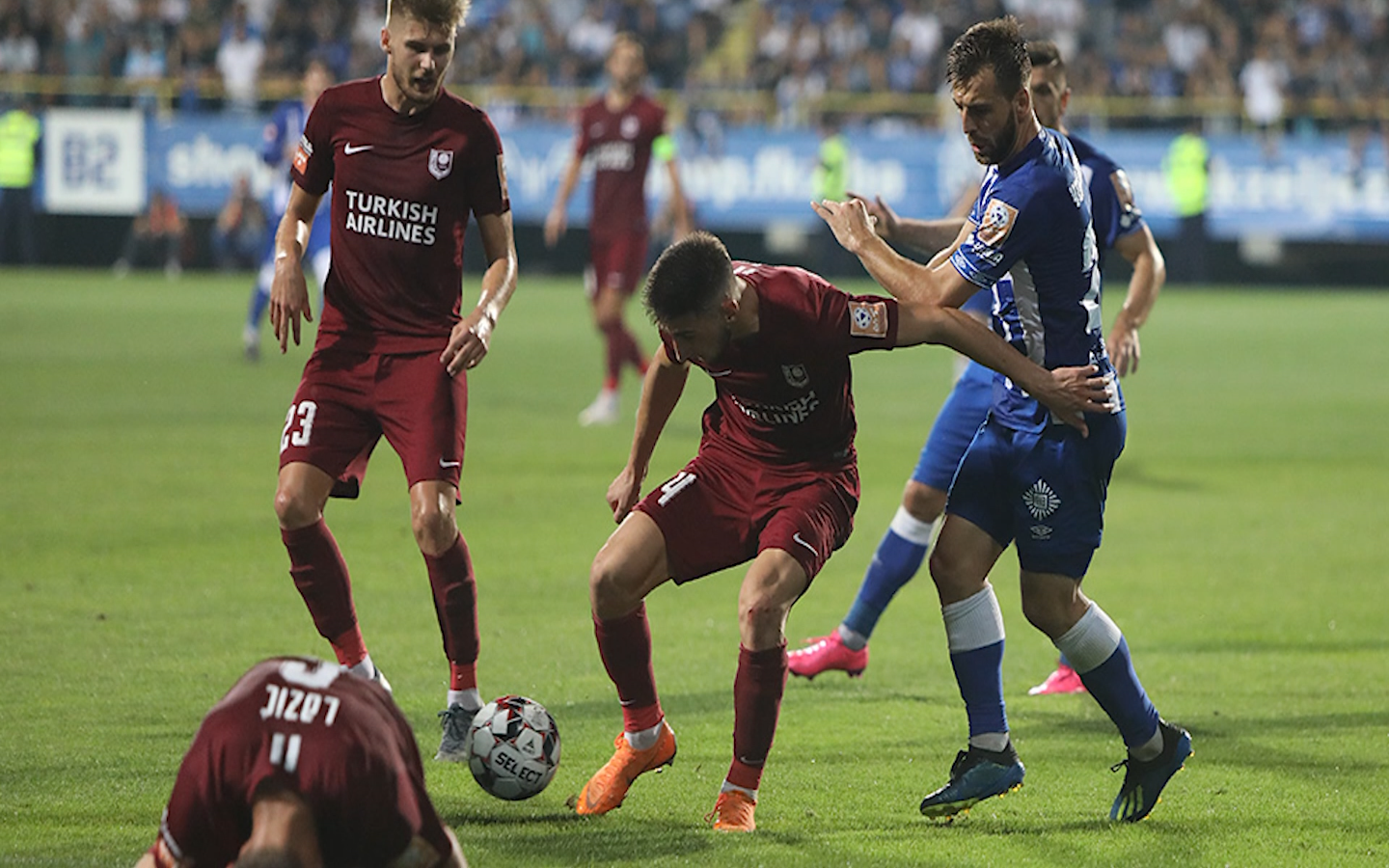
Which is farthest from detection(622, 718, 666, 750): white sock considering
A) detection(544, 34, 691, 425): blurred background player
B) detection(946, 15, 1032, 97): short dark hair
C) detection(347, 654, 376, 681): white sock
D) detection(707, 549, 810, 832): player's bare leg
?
detection(544, 34, 691, 425): blurred background player

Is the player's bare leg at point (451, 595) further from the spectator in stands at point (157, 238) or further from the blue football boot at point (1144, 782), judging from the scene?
the spectator in stands at point (157, 238)

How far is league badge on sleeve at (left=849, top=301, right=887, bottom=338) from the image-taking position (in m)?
4.87

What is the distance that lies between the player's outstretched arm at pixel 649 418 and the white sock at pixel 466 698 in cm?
77

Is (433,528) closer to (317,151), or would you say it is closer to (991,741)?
(317,151)

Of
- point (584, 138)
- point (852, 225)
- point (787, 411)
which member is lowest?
point (787, 411)

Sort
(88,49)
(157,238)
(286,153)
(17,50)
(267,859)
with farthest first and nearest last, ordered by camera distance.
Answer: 1. (88,49)
2. (17,50)
3. (157,238)
4. (286,153)
5. (267,859)

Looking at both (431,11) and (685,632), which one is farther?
(685,632)

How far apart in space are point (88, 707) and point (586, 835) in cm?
211

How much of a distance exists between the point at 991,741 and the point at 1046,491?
732 mm

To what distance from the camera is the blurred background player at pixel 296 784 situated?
10.3ft

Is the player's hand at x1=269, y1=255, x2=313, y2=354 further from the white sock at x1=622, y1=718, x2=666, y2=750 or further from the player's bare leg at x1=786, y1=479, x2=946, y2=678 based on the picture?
the player's bare leg at x1=786, y1=479, x2=946, y2=678

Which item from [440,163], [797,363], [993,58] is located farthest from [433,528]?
[993,58]

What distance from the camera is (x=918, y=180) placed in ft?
92.6

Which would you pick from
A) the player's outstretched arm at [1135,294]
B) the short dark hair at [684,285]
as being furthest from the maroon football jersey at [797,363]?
the player's outstretched arm at [1135,294]
